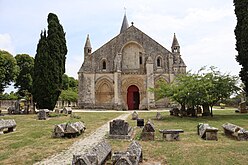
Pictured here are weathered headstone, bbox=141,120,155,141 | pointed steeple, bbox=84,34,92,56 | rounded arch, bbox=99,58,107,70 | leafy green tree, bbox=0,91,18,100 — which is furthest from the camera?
leafy green tree, bbox=0,91,18,100

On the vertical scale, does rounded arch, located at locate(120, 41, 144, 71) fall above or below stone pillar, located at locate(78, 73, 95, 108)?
above

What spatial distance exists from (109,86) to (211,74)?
58.3 feet

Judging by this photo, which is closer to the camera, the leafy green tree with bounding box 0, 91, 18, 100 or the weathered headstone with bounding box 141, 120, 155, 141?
the weathered headstone with bounding box 141, 120, 155, 141

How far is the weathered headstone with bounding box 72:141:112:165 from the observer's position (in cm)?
540

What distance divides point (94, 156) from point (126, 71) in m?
30.5

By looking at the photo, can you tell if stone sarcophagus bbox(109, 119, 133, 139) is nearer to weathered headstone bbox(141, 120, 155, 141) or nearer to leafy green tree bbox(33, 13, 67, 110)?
weathered headstone bbox(141, 120, 155, 141)

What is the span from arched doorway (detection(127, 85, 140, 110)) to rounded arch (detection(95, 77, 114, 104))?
9.39ft

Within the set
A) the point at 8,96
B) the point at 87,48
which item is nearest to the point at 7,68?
the point at 8,96

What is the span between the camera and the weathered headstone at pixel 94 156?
5.40 metres

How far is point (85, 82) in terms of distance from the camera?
35.2 meters

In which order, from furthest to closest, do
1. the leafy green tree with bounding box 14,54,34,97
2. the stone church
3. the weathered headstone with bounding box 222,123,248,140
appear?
the leafy green tree with bounding box 14,54,34,97, the stone church, the weathered headstone with bounding box 222,123,248,140

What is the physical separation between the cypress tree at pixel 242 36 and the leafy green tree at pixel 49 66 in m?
17.6

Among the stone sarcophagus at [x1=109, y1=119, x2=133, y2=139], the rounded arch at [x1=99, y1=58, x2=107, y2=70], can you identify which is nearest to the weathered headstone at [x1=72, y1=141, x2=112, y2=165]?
the stone sarcophagus at [x1=109, y1=119, x2=133, y2=139]

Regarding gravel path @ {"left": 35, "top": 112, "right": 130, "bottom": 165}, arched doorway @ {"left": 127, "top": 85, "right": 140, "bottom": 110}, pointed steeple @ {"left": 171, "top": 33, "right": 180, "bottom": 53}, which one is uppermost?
pointed steeple @ {"left": 171, "top": 33, "right": 180, "bottom": 53}
